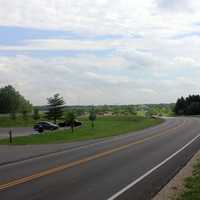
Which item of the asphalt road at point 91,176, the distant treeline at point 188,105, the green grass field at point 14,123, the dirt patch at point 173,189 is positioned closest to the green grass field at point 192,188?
the dirt patch at point 173,189

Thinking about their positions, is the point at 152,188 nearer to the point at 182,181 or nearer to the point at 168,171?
the point at 182,181

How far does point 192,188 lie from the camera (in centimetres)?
1188

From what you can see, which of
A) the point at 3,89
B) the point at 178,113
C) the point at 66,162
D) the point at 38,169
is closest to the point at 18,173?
the point at 38,169

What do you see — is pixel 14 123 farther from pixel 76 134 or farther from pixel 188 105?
pixel 188 105

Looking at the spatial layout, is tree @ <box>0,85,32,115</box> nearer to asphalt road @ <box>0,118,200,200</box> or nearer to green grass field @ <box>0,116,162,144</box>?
green grass field @ <box>0,116,162,144</box>

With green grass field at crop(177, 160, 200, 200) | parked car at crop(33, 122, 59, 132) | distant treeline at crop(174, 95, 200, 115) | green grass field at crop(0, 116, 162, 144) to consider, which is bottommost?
green grass field at crop(177, 160, 200, 200)

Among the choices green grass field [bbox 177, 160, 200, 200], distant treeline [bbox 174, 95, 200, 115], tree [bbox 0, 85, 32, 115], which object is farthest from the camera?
distant treeline [bbox 174, 95, 200, 115]

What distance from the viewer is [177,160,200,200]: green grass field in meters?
10.7

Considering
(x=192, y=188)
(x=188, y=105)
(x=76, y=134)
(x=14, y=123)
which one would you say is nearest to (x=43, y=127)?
(x=76, y=134)

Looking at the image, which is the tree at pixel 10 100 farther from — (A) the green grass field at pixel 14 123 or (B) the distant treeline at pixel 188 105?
(B) the distant treeline at pixel 188 105

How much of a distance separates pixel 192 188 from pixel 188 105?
125 metres

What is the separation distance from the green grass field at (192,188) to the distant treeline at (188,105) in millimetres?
112078

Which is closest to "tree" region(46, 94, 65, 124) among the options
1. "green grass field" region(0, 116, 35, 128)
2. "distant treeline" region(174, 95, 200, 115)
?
"green grass field" region(0, 116, 35, 128)

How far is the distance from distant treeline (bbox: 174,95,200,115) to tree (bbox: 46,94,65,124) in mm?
54385
